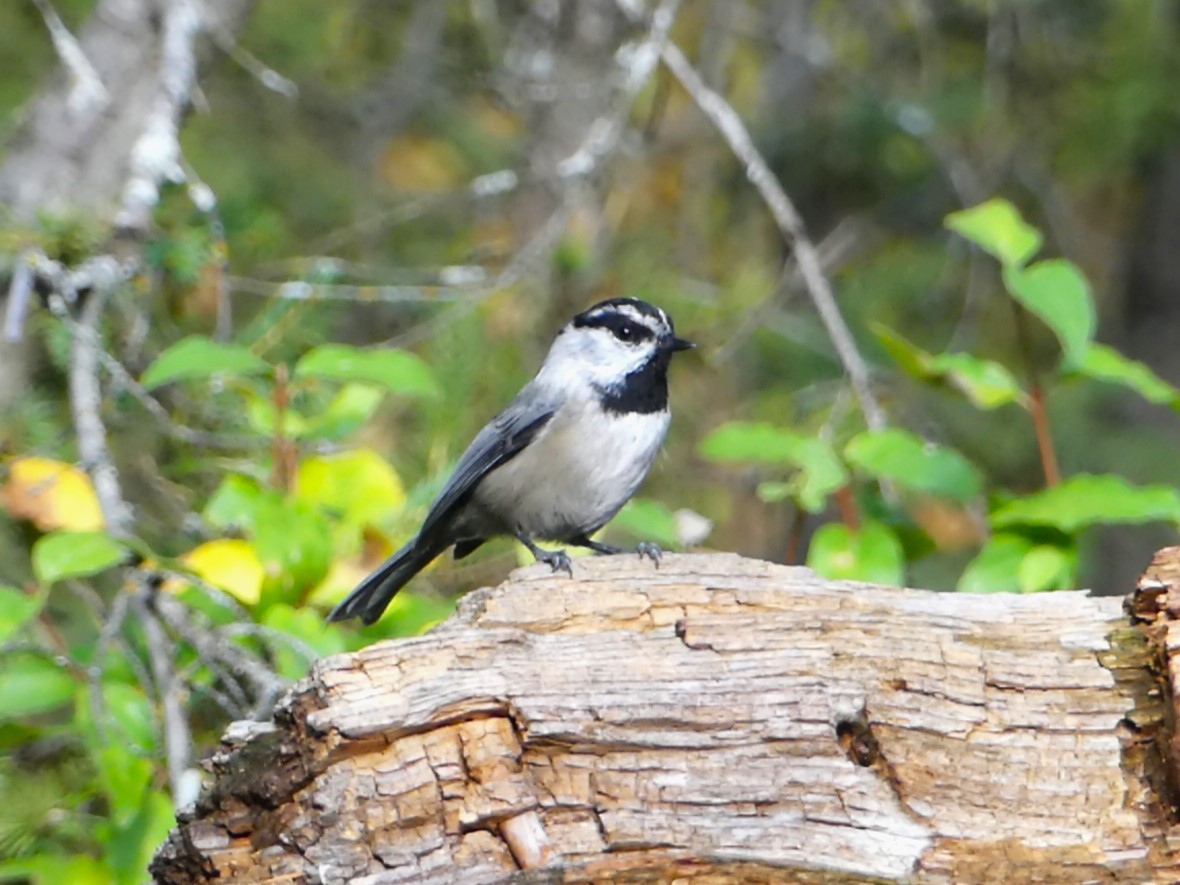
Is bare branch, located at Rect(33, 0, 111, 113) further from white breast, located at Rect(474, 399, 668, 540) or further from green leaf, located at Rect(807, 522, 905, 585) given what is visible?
green leaf, located at Rect(807, 522, 905, 585)

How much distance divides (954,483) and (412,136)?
4.45m

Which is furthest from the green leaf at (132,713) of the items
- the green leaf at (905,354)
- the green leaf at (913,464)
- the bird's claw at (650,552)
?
the green leaf at (905,354)

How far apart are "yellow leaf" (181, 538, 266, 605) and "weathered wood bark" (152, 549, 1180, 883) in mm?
710

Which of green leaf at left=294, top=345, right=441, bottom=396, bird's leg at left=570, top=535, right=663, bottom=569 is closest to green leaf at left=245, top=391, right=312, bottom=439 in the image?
green leaf at left=294, top=345, right=441, bottom=396

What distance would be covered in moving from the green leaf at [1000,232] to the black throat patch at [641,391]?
93 centimetres

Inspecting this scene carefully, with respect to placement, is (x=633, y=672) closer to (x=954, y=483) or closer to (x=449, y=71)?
(x=954, y=483)

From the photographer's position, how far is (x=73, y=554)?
7.81 ft

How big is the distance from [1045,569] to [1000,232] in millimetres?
718

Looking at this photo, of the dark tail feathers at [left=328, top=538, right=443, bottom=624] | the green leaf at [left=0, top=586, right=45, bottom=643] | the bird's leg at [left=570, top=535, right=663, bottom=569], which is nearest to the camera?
the green leaf at [left=0, top=586, right=45, bottom=643]

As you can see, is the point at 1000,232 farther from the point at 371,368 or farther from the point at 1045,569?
the point at 371,368

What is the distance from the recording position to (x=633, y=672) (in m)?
2.10

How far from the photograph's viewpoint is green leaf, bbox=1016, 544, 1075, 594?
2678mm

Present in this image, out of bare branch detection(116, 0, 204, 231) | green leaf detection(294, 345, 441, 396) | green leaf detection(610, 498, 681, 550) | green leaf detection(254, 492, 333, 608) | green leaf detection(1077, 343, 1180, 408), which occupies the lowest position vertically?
green leaf detection(254, 492, 333, 608)

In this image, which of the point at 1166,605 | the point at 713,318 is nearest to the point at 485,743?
the point at 1166,605
